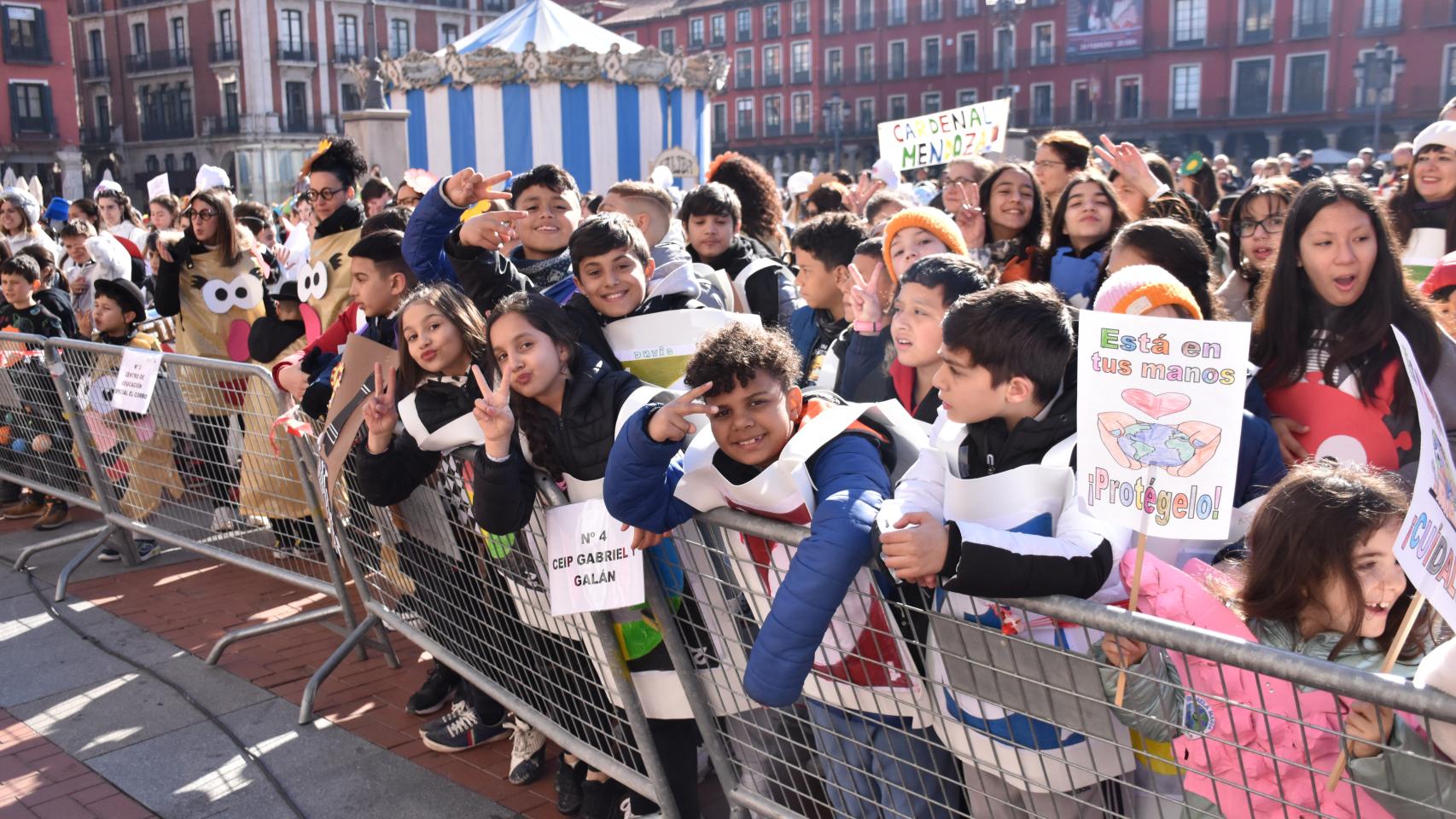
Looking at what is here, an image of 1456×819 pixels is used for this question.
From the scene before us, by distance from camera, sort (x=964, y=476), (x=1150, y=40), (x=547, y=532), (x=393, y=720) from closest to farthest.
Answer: (x=964, y=476), (x=547, y=532), (x=393, y=720), (x=1150, y=40)

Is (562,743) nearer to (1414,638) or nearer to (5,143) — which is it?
(1414,638)

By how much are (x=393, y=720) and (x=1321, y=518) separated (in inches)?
134

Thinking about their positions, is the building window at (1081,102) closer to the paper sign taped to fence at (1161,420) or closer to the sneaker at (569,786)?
the sneaker at (569,786)

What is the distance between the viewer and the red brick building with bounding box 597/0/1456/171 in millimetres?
47188

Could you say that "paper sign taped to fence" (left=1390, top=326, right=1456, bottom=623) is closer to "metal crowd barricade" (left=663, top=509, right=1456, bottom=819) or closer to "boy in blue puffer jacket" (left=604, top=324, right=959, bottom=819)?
"metal crowd barricade" (left=663, top=509, right=1456, bottom=819)

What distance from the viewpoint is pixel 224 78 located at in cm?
5325

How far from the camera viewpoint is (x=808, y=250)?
14.8 feet

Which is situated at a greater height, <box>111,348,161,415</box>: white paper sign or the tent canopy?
the tent canopy

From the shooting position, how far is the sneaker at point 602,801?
11.8 feet

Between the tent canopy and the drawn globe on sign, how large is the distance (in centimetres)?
1731

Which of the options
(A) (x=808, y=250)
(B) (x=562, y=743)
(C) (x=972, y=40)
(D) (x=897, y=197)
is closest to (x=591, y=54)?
(D) (x=897, y=197)

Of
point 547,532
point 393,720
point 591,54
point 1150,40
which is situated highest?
point 1150,40

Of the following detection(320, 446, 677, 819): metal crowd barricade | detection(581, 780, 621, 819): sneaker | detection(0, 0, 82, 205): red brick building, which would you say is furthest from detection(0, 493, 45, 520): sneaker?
detection(0, 0, 82, 205): red brick building

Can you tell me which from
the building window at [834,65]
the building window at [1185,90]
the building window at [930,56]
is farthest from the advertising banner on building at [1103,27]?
the building window at [834,65]
